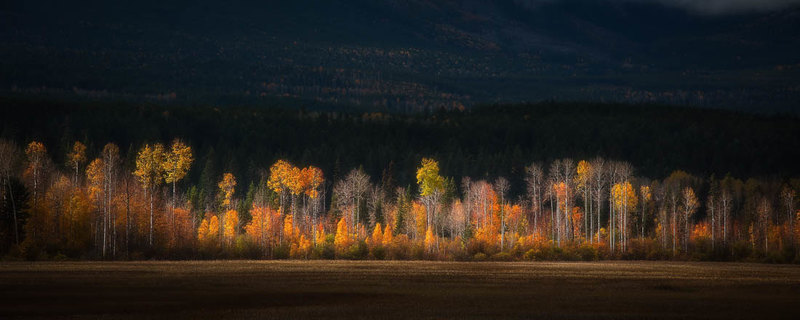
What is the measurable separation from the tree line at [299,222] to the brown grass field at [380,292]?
576 inches

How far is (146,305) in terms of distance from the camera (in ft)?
160

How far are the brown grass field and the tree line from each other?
14.6 metres

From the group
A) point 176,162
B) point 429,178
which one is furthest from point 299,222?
point 176,162

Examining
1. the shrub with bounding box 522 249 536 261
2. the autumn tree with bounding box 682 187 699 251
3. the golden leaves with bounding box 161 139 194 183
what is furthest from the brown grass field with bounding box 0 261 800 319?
the autumn tree with bounding box 682 187 699 251

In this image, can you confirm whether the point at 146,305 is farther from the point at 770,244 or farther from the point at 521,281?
the point at 770,244

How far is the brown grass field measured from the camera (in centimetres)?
4728

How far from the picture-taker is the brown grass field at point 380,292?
47.3 meters

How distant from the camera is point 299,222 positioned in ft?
445

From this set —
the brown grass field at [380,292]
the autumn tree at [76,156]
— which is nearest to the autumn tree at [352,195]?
the autumn tree at [76,156]

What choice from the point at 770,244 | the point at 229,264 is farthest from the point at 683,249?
the point at 229,264

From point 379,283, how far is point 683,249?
61643mm

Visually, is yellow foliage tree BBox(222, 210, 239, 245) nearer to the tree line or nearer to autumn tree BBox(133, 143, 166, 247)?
the tree line

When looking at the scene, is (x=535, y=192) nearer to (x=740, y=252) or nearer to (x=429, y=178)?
(x=429, y=178)

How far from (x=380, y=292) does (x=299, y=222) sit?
260 feet
